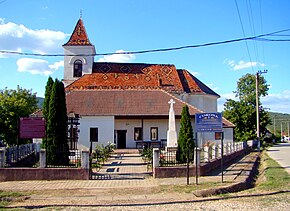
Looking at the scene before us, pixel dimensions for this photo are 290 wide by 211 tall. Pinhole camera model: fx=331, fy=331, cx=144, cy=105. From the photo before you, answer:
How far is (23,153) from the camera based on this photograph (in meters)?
17.4

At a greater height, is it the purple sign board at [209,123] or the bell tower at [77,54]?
the bell tower at [77,54]

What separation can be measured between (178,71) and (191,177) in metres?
33.0

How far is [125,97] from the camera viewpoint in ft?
118

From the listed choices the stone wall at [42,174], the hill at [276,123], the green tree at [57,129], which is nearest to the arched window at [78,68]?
the green tree at [57,129]

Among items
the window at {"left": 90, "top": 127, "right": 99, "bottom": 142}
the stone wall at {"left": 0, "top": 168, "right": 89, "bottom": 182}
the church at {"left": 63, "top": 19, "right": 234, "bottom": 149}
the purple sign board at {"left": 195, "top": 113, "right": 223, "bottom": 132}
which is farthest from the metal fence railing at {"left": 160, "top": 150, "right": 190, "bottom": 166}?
the window at {"left": 90, "top": 127, "right": 99, "bottom": 142}

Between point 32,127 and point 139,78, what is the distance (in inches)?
1096

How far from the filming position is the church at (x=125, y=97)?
3180cm

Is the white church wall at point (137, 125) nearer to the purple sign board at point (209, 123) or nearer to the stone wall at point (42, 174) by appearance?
the purple sign board at point (209, 123)

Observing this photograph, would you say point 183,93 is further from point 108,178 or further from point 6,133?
point 108,178

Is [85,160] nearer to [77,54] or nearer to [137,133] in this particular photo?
[137,133]

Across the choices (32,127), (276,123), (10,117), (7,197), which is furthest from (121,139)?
(276,123)

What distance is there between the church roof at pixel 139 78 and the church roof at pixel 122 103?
119 inches

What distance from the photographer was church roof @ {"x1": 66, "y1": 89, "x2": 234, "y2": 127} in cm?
3250

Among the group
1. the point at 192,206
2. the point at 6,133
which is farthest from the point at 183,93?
the point at 192,206
